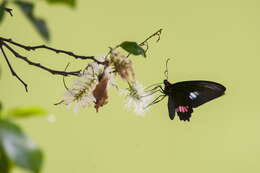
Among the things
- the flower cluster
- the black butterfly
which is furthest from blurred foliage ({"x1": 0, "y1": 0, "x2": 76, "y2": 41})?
the black butterfly

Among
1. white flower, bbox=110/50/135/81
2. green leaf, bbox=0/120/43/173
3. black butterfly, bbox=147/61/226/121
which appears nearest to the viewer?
green leaf, bbox=0/120/43/173

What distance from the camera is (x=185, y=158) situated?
157 cm

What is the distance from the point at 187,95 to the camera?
1071 mm

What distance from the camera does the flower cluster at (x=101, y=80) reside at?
737mm

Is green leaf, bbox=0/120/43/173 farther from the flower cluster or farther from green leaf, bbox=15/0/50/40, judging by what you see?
the flower cluster

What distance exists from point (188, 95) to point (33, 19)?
0.76 meters

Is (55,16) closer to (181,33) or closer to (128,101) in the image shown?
(181,33)

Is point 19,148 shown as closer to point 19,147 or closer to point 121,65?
point 19,147

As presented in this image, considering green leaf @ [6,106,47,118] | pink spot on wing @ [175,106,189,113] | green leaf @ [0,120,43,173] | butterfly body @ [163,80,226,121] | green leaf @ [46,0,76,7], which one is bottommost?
green leaf @ [0,120,43,173]

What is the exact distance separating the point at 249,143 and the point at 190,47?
1.44 feet

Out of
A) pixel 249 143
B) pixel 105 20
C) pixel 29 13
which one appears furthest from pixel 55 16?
pixel 29 13

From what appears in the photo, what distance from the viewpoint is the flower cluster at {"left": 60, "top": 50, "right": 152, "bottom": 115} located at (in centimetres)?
74

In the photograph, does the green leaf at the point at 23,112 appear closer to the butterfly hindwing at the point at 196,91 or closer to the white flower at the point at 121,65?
the white flower at the point at 121,65

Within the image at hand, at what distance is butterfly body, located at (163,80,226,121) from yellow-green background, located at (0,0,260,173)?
43cm
